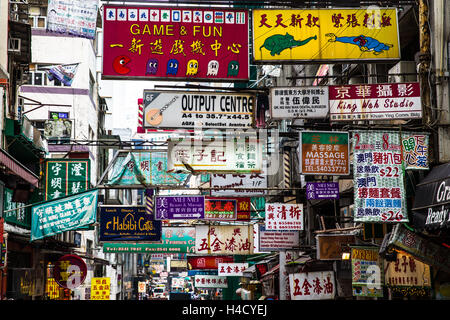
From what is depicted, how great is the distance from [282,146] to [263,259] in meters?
9.57

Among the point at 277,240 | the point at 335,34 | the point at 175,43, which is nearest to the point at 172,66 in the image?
the point at 175,43

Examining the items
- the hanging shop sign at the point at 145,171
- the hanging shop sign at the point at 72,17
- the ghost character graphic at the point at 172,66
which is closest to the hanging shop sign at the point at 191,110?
the ghost character graphic at the point at 172,66

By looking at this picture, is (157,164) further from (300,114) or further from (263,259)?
(263,259)

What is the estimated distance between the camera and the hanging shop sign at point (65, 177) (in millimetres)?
25141

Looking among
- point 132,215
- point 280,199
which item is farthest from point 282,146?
point 132,215

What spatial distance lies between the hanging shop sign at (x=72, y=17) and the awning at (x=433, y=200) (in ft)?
38.8

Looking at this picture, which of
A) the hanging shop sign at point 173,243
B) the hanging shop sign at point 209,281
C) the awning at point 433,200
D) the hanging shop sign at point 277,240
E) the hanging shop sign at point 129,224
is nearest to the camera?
the awning at point 433,200

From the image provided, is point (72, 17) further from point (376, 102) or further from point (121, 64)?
point (376, 102)

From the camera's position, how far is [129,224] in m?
25.3

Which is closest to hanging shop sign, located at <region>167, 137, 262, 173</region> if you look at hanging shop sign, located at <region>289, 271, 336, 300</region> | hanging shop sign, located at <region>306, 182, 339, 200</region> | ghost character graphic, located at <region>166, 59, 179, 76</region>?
ghost character graphic, located at <region>166, 59, 179, 76</region>

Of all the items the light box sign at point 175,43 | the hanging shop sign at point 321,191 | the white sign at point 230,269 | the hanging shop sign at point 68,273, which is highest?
the light box sign at point 175,43

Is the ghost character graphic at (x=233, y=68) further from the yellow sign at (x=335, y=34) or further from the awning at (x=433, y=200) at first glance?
the awning at (x=433, y=200)

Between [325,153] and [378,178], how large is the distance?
209 cm

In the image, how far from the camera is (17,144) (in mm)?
23703
